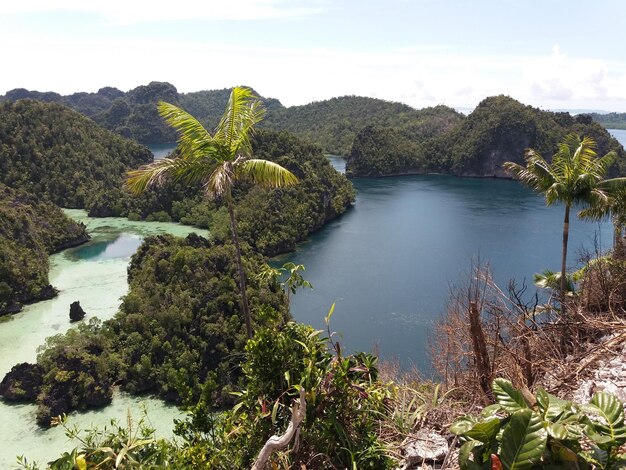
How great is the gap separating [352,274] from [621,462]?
31.7 meters

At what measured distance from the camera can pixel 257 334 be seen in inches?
164

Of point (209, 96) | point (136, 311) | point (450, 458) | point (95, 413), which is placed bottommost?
point (95, 413)

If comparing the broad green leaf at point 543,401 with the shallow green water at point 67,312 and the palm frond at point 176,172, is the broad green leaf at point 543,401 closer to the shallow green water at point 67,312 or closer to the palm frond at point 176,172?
the palm frond at point 176,172

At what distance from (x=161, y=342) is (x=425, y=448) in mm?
18563

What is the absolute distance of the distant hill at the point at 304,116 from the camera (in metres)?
107

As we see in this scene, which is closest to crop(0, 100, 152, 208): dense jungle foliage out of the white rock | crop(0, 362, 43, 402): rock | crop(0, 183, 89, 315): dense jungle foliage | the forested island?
the forested island

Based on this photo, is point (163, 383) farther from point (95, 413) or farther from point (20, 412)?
point (20, 412)

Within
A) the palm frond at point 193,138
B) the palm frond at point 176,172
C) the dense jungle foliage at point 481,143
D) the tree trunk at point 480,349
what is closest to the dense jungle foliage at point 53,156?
the dense jungle foliage at point 481,143

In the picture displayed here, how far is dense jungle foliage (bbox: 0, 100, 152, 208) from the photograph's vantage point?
162 ft

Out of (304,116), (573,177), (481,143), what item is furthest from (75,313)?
(304,116)

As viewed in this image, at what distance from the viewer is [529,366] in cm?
466

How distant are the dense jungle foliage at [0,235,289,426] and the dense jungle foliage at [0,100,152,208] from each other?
108 ft

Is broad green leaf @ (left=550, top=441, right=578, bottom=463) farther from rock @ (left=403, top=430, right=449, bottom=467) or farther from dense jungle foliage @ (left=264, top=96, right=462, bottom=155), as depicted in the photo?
dense jungle foliage @ (left=264, top=96, right=462, bottom=155)

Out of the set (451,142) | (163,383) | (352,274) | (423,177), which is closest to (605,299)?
(163,383)
